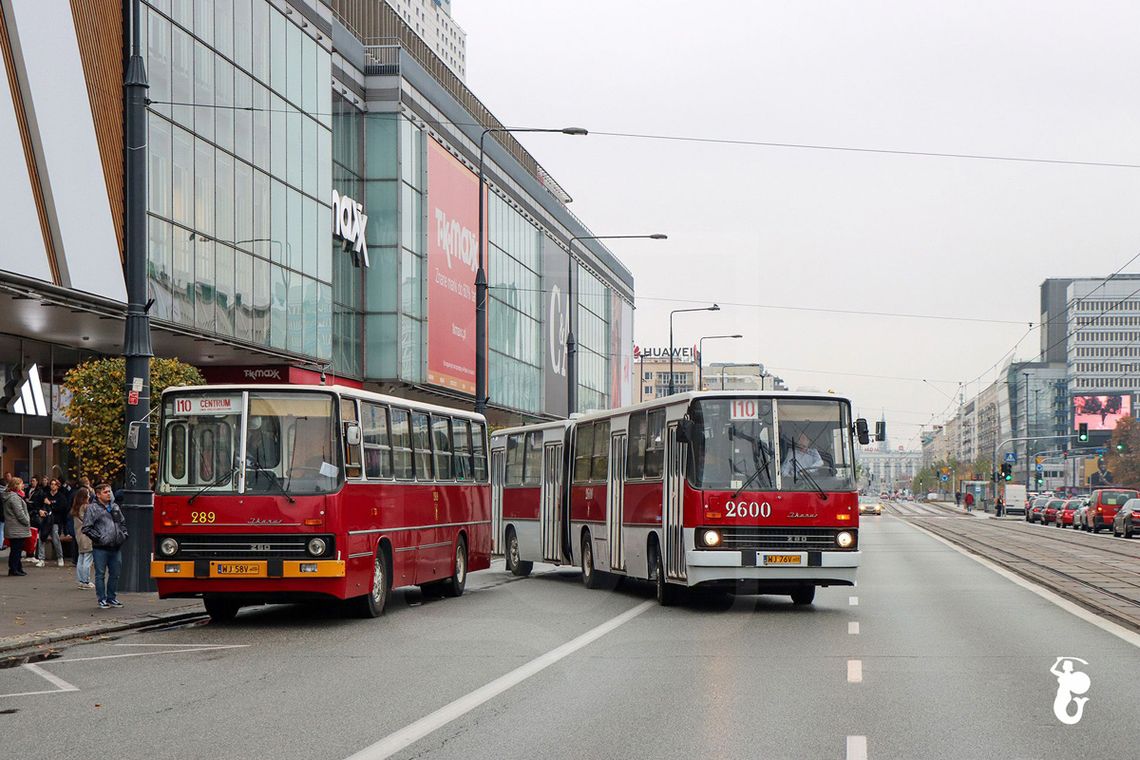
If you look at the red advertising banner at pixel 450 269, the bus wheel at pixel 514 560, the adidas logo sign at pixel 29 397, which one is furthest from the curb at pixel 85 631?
the red advertising banner at pixel 450 269

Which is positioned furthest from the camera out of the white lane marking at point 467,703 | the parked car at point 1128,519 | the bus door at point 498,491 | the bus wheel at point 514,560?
the parked car at point 1128,519

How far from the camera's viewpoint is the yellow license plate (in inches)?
688

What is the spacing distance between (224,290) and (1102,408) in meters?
134

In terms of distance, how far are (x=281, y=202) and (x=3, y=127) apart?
46.8 feet

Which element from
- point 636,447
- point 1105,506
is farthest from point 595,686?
point 1105,506

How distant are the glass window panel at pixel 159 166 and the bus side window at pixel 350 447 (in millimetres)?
16065

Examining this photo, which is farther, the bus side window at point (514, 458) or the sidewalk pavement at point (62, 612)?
the bus side window at point (514, 458)

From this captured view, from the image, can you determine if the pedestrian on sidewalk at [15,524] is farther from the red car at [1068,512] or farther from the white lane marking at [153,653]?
the red car at [1068,512]

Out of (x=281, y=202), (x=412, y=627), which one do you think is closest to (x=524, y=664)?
(x=412, y=627)

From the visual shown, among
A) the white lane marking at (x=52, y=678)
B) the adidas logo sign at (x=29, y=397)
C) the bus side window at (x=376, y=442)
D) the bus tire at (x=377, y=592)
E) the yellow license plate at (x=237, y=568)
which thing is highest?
the adidas logo sign at (x=29, y=397)

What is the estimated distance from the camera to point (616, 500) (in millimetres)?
23516

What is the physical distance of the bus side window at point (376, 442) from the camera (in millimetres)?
18781

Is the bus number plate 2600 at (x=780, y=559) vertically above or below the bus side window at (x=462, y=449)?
below

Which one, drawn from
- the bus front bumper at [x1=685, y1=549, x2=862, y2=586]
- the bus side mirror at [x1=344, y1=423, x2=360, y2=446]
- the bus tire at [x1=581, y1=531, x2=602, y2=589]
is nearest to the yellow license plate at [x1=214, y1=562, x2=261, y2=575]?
the bus side mirror at [x1=344, y1=423, x2=360, y2=446]
